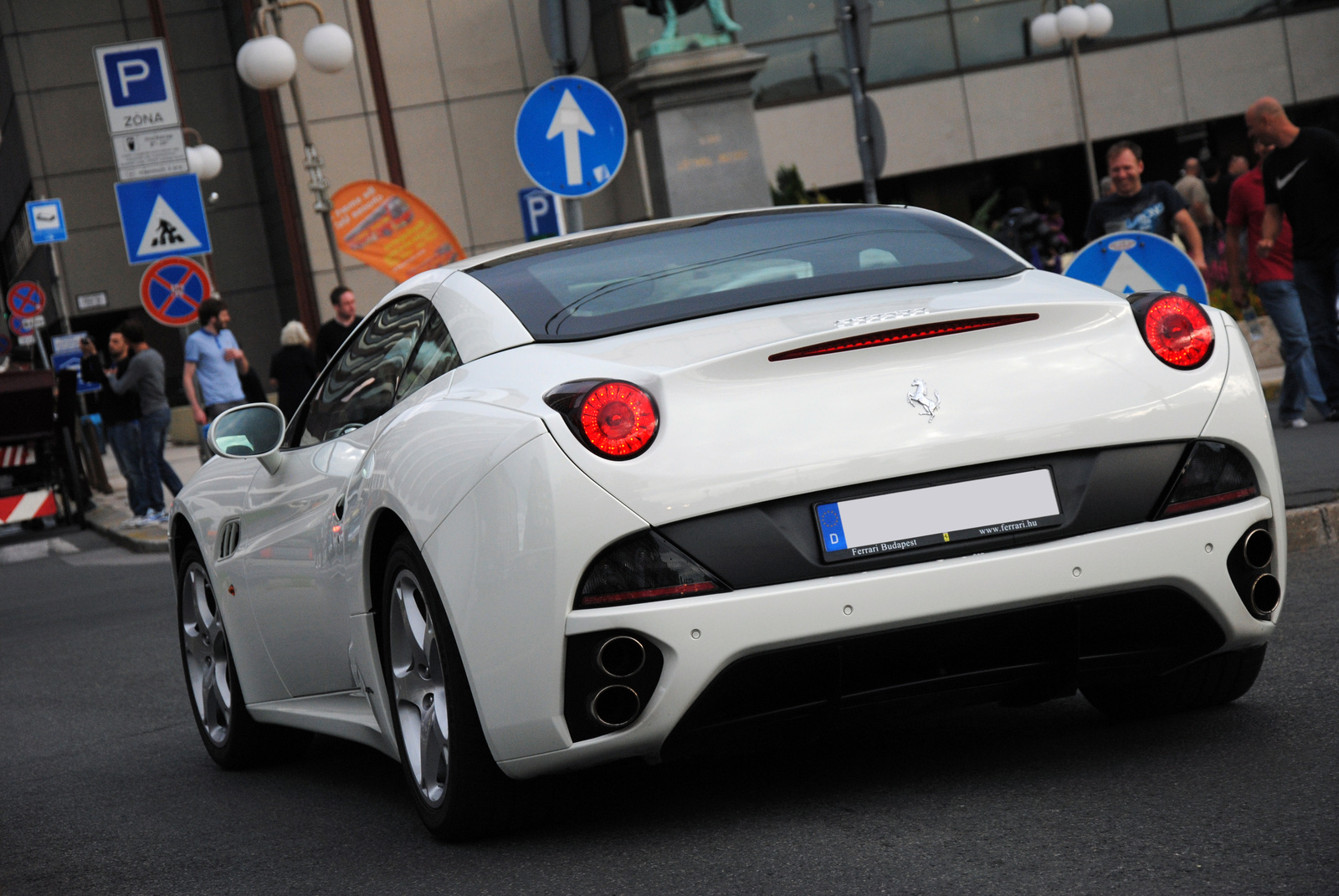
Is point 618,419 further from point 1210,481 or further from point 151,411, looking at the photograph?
point 151,411

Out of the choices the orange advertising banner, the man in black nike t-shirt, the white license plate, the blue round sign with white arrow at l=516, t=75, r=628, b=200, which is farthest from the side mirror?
the orange advertising banner

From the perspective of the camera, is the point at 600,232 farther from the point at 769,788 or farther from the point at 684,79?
the point at 684,79

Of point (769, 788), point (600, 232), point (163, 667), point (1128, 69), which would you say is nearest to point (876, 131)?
point (163, 667)

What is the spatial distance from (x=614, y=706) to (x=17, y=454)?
1813 centimetres

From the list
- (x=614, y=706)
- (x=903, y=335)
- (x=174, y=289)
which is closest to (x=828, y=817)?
(x=614, y=706)

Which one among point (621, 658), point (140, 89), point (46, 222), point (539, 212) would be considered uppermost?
point (140, 89)

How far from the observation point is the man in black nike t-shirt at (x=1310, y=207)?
11.0m

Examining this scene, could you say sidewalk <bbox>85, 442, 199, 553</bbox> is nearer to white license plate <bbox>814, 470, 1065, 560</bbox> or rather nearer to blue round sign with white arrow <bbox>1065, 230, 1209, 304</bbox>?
blue round sign with white arrow <bbox>1065, 230, 1209, 304</bbox>

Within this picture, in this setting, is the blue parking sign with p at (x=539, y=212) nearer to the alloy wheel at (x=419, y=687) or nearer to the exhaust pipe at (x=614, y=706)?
the alloy wheel at (x=419, y=687)

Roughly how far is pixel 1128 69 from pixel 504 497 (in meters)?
33.6

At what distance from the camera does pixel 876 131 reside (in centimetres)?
1210

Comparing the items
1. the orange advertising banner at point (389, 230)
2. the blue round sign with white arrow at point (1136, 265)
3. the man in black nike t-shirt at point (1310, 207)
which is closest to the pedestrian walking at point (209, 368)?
the orange advertising banner at point (389, 230)

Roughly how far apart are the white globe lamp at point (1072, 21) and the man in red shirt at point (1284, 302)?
1943 centimetres

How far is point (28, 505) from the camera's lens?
788 inches
